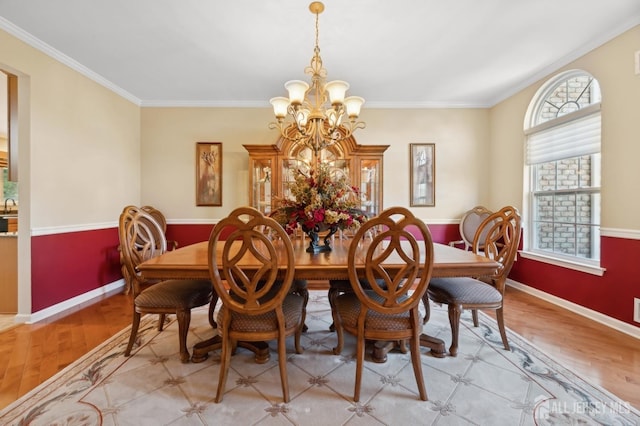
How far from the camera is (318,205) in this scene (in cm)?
174

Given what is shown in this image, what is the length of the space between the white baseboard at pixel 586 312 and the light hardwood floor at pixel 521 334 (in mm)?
61

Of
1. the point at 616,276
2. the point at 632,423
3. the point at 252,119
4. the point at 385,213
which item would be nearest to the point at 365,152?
the point at 252,119

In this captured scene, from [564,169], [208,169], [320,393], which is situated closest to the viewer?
[320,393]

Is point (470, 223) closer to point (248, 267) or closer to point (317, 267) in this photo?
point (317, 267)

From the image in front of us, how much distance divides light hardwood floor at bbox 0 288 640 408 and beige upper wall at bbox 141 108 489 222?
1.56 metres

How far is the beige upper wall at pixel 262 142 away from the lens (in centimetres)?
385

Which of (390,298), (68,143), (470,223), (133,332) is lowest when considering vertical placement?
(133,332)

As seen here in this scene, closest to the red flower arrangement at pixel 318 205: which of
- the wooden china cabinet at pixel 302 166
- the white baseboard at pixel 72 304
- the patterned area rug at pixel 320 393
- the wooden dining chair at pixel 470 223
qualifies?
the patterned area rug at pixel 320 393

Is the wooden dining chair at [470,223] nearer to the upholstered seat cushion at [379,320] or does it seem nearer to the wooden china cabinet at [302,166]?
the wooden china cabinet at [302,166]

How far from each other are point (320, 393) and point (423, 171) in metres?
3.27

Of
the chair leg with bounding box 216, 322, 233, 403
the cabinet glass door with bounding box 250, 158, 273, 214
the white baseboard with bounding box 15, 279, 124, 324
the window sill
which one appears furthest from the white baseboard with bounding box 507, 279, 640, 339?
the white baseboard with bounding box 15, 279, 124, 324

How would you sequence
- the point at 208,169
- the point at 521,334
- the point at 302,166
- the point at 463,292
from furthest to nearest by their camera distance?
the point at 208,169 < the point at 302,166 < the point at 521,334 < the point at 463,292

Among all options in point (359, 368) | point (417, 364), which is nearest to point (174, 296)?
point (359, 368)

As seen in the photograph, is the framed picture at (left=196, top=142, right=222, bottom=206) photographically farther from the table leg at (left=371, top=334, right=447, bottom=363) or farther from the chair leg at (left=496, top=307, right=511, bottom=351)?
the chair leg at (left=496, top=307, right=511, bottom=351)
